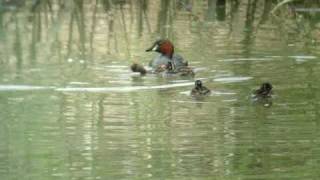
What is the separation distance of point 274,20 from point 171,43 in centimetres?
409

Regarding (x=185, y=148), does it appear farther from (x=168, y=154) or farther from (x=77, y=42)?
(x=77, y=42)

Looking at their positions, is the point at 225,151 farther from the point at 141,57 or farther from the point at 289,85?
the point at 141,57

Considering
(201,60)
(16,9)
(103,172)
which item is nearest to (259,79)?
(201,60)

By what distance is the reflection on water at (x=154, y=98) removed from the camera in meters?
8.74

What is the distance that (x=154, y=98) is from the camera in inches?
483

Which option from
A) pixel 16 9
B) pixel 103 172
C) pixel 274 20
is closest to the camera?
pixel 103 172

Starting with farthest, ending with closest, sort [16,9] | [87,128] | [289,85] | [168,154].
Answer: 1. [16,9]
2. [289,85]
3. [87,128]
4. [168,154]

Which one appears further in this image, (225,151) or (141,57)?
(141,57)

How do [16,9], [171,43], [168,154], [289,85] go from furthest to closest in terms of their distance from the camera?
[16,9] < [171,43] < [289,85] < [168,154]

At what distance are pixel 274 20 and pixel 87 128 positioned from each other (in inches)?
387

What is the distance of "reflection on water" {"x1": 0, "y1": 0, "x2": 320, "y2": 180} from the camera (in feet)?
28.7

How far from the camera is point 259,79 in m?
13.4

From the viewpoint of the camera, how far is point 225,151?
30.1 feet

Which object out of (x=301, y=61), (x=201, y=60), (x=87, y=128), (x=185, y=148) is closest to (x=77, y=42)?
(x=201, y=60)
